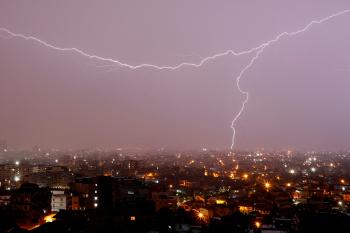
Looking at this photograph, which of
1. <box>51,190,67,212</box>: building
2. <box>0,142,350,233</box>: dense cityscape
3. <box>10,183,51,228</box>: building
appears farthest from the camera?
<box>51,190,67,212</box>: building

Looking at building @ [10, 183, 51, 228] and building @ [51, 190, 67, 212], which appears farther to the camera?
building @ [51, 190, 67, 212]

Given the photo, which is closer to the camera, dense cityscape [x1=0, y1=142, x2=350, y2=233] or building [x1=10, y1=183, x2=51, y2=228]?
dense cityscape [x1=0, y1=142, x2=350, y2=233]

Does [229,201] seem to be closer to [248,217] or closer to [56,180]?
[248,217]

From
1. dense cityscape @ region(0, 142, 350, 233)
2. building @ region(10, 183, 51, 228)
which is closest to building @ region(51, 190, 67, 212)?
dense cityscape @ region(0, 142, 350, 233)

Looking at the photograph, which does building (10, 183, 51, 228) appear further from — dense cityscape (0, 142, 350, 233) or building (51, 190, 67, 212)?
building (51, 190, 67, 212)

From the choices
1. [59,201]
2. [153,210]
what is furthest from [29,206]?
[153,210]

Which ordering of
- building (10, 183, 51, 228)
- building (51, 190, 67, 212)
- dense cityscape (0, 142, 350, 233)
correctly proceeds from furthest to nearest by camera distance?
1. building (51, 190, 67, 212)
2. building (10, 183, 51, 228)
3. dense cityscape (0, 142, 350, 233)

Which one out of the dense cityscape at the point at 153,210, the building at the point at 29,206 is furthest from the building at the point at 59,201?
the building at the point at 29,206

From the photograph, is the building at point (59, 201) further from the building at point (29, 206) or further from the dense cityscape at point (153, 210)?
the building at point (29, 206)

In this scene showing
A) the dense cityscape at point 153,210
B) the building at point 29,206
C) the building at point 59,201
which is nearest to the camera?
the dense cityscape at point 153,210

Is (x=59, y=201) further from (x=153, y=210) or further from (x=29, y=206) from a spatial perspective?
(x=153, y=210)

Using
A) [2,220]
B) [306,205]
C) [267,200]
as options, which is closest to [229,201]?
[267,200]
